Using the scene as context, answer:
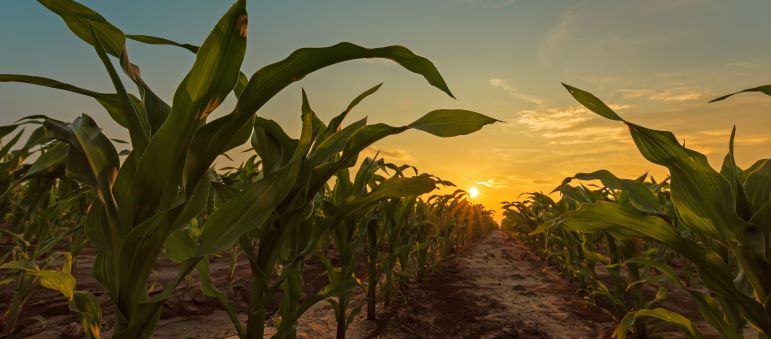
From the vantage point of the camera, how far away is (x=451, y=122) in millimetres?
1061

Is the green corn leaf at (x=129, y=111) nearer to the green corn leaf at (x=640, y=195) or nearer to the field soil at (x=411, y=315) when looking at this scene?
the green corn leaf at (x=640, y=195)

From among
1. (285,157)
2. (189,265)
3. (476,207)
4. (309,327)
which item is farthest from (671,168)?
(476,207)

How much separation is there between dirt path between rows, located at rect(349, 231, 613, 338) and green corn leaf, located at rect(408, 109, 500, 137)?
1.80 m

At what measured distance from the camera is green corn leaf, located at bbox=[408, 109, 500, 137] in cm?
105

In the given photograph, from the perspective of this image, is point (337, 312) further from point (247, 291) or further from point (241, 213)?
point (247, 291)

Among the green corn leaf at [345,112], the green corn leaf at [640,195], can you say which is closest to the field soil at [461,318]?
the green corn leaf at [345,112]

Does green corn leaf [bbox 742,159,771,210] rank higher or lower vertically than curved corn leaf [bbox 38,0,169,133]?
lower

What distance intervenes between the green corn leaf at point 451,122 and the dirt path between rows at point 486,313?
1801 mm

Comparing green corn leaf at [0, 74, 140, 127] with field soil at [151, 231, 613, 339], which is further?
field soil at [151, 231, 613, 339]

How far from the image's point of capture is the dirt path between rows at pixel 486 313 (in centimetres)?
265

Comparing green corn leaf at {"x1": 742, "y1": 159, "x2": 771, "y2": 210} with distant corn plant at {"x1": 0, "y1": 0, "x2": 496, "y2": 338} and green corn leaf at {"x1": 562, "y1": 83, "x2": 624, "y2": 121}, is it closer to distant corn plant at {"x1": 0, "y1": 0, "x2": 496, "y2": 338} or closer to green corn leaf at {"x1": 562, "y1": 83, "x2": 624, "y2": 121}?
green corn leaf at {"x1": 562, "y1": 83, "x2": 624, "y2": 121}

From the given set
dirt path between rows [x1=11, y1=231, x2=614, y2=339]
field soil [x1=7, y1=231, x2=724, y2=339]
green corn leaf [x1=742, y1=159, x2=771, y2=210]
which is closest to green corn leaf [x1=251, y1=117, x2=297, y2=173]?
dirt path between rows [x1=11, y1=231, x2=614, y2=339]

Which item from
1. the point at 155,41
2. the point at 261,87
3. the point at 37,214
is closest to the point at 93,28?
the point at 155,41

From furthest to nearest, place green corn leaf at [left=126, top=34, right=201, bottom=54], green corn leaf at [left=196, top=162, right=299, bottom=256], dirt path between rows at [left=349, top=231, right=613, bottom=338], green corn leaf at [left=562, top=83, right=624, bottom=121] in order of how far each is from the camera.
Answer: dirt path between rows at [left=349, top=231, right=613, bottom=338]
green corn leaf at [left=562, top=83, right=624, bottom=121]
green corn leaf at [left=126, top=34, right=201, bottom=54]
green corn leaf at [left=196, top=162, right=299, bottom=256]
